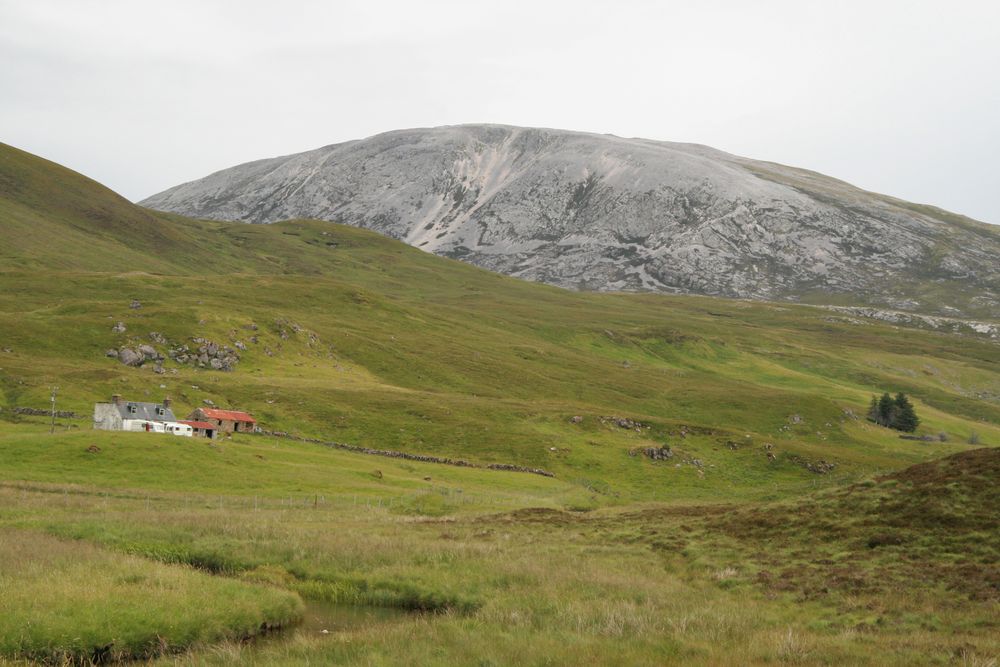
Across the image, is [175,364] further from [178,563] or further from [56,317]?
[178,563]

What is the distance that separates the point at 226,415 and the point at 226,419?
849 mm

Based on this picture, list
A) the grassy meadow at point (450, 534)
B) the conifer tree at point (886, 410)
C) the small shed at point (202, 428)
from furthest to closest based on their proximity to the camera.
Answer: the conifer tree at point (886, 410)
the small shed at point (202, 428)
the grassy meadow at point (450, 534)

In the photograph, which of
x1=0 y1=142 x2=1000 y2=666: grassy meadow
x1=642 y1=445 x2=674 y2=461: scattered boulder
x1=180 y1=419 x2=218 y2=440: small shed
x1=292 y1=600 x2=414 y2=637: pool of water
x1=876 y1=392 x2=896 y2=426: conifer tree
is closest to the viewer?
x1=0 y1=142 x2=1000 y2=666: grassy meadow

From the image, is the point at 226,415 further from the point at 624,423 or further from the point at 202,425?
the point at 624,423

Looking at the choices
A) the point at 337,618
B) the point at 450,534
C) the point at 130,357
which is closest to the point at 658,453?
the point at 450,534

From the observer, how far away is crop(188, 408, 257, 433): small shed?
93688 millimetres

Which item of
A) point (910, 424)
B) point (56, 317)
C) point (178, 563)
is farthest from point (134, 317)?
point (910, 424)

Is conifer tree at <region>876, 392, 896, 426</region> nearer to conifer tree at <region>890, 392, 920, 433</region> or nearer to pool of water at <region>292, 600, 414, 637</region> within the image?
conifer tree at <region>890, 392, 920, 433</region>

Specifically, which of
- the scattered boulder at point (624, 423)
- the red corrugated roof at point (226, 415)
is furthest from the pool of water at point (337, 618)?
the scattered boulder at point (624, 423)

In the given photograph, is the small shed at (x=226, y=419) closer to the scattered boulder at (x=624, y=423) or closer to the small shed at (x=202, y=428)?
the small shed at (x=202, y=428)

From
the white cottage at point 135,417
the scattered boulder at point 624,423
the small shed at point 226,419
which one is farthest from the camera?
the scattered boulder at point 624,423

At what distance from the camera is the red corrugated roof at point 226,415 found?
94.2 metres

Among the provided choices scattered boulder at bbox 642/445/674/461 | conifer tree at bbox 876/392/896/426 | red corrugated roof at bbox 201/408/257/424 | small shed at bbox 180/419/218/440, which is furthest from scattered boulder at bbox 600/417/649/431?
conifer tree at bbox 876/392/896/426

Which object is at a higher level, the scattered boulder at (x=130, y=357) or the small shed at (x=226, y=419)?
the scattered boulder at (x=130, y=357)
